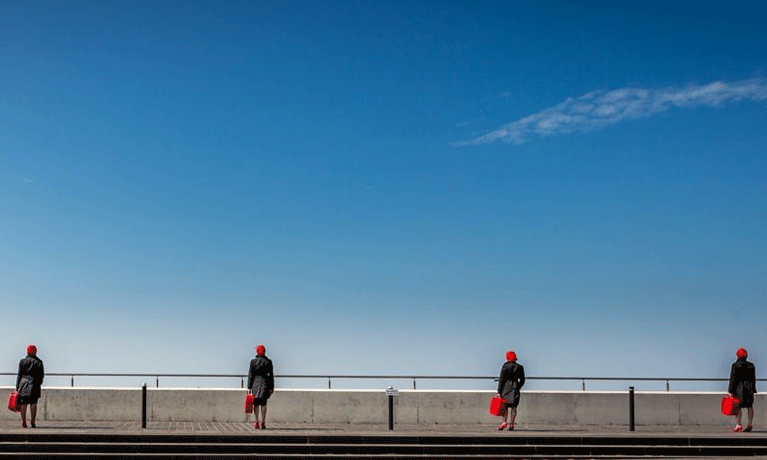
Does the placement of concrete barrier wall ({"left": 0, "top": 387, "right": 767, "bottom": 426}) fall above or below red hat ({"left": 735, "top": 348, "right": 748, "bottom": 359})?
below

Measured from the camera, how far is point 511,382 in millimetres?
20656

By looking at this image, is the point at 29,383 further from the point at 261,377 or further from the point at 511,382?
the point at 511,382

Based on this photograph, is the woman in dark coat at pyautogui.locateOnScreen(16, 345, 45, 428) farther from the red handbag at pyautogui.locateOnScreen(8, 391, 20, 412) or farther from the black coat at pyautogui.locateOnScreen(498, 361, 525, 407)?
the black coat at pyautogui.locateOnScreen(498, 361, 525, 407)

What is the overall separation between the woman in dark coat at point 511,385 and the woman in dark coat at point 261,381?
4177mm

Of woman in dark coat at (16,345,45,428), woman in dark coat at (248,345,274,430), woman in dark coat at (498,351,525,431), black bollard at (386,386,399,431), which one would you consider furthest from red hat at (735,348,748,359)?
woman in dark coat at (16,345,45,428)

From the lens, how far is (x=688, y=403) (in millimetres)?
22953

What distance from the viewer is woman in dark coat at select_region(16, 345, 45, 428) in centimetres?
2025

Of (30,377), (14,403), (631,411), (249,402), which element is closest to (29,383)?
(30,377)

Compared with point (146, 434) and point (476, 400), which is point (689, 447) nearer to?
point (476, 400)

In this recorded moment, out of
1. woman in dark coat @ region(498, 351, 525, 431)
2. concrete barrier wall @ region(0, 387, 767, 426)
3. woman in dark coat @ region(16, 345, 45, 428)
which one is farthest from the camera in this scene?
concrete barrier wall @ region(0, 387, 767, 426)

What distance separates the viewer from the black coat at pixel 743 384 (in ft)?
69.5

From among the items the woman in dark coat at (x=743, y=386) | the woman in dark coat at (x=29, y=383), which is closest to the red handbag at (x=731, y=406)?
the woman in dark coat at (x=743, y=386)

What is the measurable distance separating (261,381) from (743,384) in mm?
8893

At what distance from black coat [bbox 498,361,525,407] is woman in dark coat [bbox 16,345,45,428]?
325 inches
